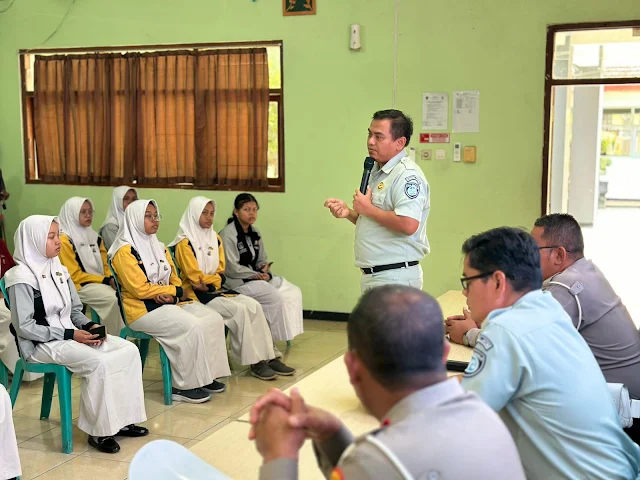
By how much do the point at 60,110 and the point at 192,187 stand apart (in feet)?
5.16

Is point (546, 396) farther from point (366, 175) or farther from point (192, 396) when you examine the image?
point (192, 396)

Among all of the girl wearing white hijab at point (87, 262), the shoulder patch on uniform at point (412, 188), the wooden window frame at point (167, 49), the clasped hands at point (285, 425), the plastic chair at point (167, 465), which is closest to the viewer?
the clasped hands at point (285, 425)

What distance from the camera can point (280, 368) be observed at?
5180mm

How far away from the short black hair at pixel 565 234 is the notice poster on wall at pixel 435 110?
3374 mm

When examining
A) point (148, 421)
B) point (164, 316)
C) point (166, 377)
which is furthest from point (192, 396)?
point (164, 316)

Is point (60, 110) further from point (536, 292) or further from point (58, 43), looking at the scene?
point (536, 292)

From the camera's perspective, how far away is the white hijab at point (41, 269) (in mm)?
3871

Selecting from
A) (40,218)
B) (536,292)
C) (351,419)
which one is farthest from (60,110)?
(536,292)

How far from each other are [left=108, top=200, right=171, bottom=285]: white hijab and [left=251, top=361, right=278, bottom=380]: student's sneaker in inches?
34.4

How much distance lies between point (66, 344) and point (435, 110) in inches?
139

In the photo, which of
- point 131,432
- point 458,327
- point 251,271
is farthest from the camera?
point 251,271

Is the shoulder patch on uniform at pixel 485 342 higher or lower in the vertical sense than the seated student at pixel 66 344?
higher

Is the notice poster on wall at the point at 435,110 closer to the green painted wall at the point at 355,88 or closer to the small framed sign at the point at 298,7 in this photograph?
the green painted wall at the point at 355,88

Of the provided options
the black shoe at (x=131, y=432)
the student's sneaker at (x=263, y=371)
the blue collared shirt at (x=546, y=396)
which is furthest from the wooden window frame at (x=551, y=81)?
the blue collared shirt at (x=546, y=396)
